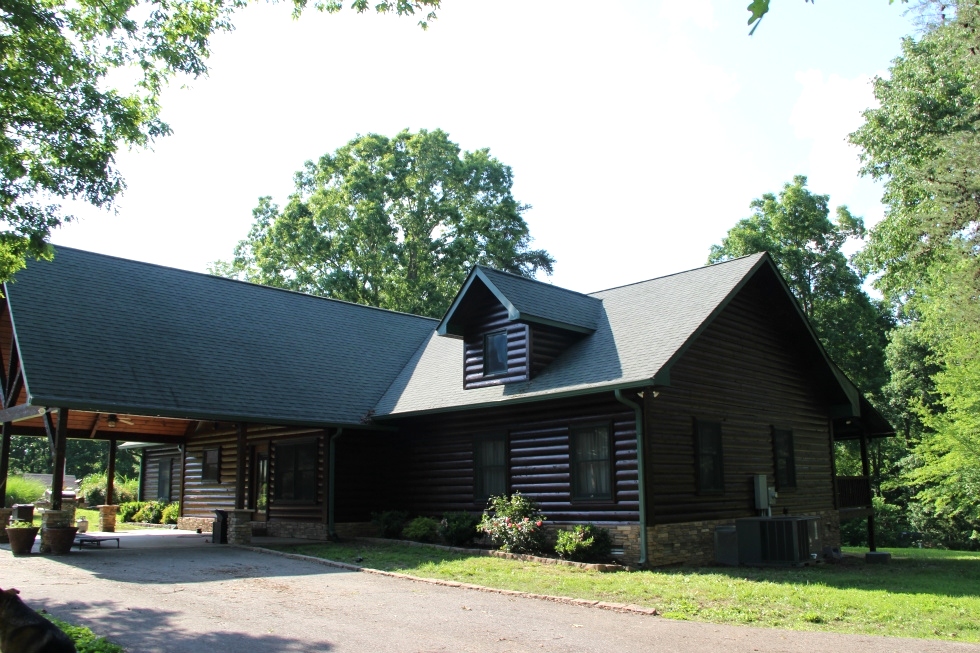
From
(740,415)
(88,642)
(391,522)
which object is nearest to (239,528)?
(391,522)

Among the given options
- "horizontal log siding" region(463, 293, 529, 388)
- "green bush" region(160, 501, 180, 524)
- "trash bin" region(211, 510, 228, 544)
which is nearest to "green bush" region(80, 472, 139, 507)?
"green bush" region(160, 501, 180, 524)

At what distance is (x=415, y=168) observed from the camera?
1730 inches

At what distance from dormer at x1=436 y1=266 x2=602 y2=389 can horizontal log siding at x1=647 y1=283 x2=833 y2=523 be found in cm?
289

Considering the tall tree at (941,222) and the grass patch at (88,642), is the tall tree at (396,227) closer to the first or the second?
the tall tree at (941,222)

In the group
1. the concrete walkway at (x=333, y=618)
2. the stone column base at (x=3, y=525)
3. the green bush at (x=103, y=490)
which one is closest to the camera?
the concrete walkway at (x=333, y=618)

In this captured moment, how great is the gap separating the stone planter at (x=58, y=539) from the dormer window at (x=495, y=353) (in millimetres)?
9275

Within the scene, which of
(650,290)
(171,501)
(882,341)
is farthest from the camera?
(882,341)

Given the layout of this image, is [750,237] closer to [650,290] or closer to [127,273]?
[650,290]

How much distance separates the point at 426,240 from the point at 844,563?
96.6 ft

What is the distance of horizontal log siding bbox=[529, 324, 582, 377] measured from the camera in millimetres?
17750

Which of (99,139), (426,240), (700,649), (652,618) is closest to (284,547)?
(99,139)

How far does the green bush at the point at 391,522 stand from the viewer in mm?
19484

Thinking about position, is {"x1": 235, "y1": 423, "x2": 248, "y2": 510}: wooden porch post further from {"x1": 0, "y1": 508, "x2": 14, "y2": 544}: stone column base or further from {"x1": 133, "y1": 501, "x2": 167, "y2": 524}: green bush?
{"x1": 133, "y1": 501, "x2": 167, "y2": 524}: green bush

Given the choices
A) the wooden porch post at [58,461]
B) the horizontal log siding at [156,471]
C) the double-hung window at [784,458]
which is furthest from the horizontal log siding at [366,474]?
the horizontal log siding at [156,471]
